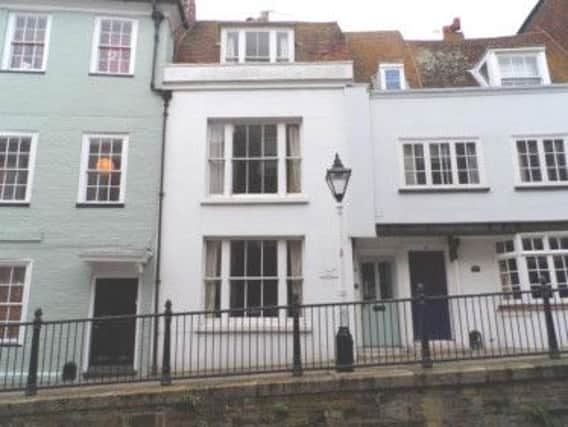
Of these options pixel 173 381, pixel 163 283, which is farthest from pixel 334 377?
pixel 163 283

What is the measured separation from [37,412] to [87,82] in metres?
8.70

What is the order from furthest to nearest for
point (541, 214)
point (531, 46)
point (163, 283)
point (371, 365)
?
point (531, 46), point (541, 214), point (163, 283), point (371, 365)

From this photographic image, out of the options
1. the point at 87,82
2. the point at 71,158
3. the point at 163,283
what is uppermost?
the point at 87,82

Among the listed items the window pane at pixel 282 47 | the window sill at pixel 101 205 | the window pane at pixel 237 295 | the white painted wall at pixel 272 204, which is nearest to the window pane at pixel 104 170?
the window sill at pixel 101 205

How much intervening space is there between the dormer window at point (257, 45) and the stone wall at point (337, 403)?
9.71 m

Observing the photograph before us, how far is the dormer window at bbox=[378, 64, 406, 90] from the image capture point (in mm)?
13906

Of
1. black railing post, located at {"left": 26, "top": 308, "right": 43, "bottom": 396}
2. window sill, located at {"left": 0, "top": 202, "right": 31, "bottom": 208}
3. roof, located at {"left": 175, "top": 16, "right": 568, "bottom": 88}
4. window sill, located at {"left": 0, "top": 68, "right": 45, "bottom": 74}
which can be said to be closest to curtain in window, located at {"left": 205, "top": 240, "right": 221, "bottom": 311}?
black railing post, located at {"left": 26, "top": 308, "right": 43, "bottom": 396}

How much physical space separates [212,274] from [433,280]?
6.20 m

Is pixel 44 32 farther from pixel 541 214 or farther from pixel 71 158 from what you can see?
pixel 541 214

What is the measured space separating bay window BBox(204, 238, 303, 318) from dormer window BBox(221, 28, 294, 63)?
5615 mm

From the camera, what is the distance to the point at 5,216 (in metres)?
11.6

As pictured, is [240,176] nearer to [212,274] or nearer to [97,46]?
[212,274]

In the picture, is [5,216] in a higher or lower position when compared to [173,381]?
higher

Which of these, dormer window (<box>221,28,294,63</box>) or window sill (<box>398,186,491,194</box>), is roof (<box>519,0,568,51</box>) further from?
dormer window (<box>221,28,294,63</box>)
